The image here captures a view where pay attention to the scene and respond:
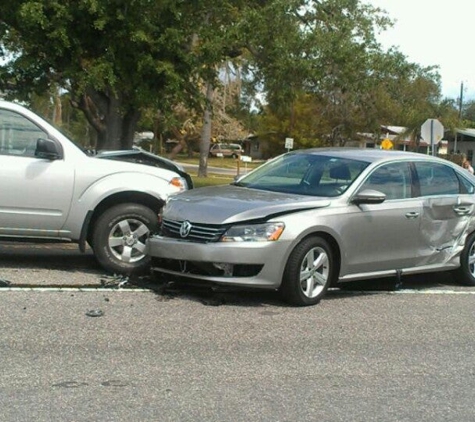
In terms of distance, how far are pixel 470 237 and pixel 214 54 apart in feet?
24.7

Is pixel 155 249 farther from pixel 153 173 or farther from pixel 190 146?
pixel 190 146

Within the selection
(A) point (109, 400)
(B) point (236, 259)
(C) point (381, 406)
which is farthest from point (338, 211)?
(A) point (109, 400)

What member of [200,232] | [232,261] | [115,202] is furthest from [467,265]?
[115,202]

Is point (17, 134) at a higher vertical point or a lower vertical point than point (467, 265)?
higher

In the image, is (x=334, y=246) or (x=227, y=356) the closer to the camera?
(x=227, y=356)

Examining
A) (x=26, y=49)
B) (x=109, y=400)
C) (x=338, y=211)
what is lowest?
(x=109, y=400)

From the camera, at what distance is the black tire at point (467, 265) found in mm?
9328

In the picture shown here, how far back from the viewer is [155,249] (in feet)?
25.3

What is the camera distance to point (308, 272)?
7.61m

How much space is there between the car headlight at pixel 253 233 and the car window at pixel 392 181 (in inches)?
58.1

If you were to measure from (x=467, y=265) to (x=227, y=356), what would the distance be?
461cm

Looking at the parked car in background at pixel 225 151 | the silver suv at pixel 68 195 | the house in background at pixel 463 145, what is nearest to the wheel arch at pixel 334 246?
the silver suv at pixel 68 195

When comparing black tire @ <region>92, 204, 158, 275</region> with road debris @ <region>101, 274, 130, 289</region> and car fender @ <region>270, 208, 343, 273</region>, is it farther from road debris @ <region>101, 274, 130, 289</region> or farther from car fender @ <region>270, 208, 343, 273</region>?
car fender @ <region>270, 208, 343, 273</region>

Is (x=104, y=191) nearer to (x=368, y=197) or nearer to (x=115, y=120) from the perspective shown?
(x=368, y=197)
